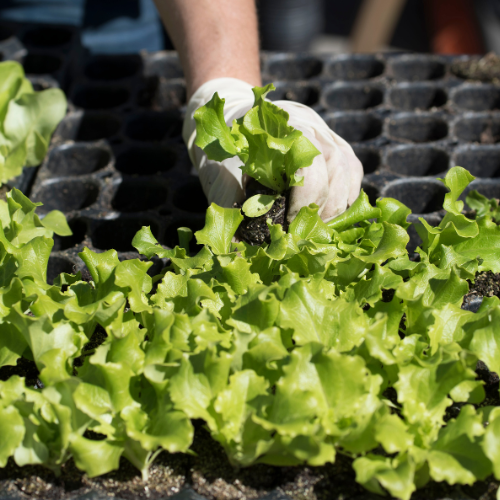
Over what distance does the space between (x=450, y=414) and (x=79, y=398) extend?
1.85 feet

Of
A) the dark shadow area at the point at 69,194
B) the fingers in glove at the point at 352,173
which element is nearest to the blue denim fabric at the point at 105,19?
the dark shadow area at the point at 69,194

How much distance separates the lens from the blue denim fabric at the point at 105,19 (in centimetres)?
219

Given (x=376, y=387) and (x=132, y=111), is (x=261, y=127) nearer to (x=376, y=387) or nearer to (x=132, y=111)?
(x=376, y=387)

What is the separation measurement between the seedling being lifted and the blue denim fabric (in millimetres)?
1569

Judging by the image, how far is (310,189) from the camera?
3.31 feet

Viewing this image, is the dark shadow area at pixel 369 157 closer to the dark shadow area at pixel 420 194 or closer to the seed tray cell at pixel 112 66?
the dark shadow area at pixel 420 194

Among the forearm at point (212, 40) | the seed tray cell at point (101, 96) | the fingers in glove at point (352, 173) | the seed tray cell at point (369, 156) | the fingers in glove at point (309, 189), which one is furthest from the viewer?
the seed tray cell at point (101, 96)

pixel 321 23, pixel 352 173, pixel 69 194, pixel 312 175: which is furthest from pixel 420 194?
pixel 321 23

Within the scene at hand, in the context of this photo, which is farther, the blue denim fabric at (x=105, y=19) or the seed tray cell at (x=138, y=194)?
the blue denim fabric at (x=105, y=19)

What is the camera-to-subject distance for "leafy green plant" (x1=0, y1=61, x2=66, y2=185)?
54.9 inches

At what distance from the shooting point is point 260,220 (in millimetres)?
1022

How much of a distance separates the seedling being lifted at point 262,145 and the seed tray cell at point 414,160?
67cm

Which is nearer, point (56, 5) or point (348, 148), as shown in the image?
point (348, 148)

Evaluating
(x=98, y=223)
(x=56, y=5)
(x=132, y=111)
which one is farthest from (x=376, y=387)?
(x=56, y=5)
